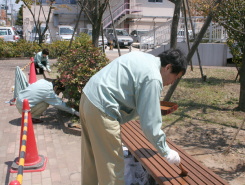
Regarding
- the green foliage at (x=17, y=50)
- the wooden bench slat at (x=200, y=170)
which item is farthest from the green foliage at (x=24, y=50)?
the wooden bench slat at (x=200, y=170)

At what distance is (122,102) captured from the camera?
2.07 m

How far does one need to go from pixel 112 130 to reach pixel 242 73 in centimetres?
447

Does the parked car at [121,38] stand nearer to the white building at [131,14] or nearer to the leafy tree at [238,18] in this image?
the white building at [131,14]

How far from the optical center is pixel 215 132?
483cm

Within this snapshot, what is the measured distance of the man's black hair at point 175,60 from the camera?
2.08 meters

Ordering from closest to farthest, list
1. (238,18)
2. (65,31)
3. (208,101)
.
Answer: (208,101) < (238,18) < (65,31)

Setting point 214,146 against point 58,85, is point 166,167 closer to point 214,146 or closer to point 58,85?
point 214,146

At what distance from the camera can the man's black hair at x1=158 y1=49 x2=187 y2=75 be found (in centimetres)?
208

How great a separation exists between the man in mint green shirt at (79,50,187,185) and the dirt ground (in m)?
1.72

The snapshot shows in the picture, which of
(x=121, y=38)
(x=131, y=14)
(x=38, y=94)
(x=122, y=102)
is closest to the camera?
(x=122, y=102)

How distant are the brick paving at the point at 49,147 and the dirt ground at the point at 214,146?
157 centimetres

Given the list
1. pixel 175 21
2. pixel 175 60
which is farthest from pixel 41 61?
pixel 175 60

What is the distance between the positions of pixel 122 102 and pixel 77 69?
2954 millimetres

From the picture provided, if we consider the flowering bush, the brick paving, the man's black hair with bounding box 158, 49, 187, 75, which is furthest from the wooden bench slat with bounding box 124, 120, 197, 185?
the flowering bush
